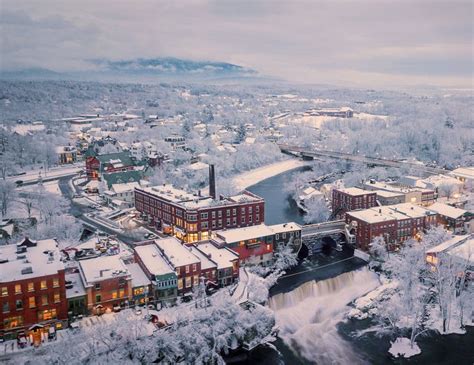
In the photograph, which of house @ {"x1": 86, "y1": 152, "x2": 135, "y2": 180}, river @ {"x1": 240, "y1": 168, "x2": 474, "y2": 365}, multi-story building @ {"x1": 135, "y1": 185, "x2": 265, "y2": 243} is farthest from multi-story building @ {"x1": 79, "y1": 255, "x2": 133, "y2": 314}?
house @ {"x1": 86, "y1": 152, "x2": 135, "y2": 180}

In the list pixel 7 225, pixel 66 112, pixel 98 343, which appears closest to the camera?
pixel 98 343

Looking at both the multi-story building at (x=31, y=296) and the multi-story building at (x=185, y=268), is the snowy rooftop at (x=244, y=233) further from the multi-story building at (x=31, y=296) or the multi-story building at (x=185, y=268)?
the multi-story building at (x=31, y=296)

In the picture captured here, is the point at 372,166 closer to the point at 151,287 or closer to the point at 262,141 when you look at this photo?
the point at 262,141

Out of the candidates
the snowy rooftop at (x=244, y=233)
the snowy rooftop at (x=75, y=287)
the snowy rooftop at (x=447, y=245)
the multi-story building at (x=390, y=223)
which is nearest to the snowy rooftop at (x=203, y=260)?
the snowy rooftop at (x=244, y=233)

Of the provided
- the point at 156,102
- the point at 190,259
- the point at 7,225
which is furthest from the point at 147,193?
the point at 156,102

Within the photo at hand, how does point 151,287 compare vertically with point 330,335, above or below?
above

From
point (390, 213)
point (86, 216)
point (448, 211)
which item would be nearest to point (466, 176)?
point (448, 211)

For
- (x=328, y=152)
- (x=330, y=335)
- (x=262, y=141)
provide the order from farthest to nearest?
(x=262, y=141)
(x=328, y=152)
(x=330, y=335)
